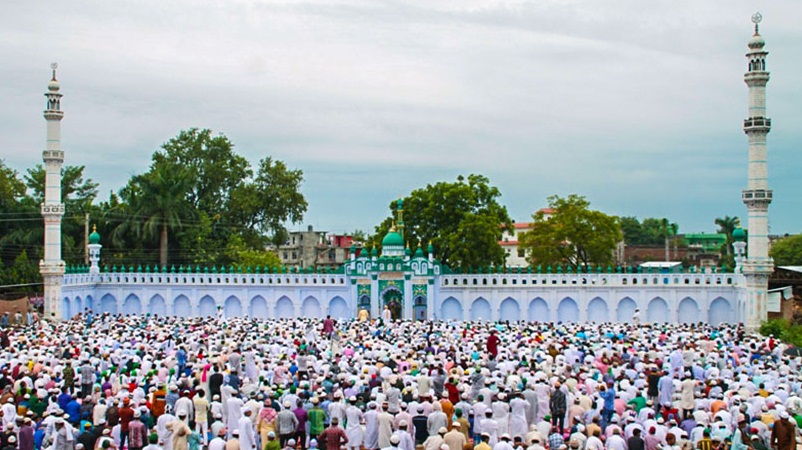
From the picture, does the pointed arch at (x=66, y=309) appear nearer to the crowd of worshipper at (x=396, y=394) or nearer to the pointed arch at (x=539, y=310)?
the crowd of worshipper at (x=396, y=394)

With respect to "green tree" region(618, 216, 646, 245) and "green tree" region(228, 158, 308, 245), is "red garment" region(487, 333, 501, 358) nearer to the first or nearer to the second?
"green tree" region(228, 158, 308, 245)

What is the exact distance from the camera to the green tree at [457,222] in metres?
43.2

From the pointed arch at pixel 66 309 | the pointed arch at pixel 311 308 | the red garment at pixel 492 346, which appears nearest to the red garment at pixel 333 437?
the red garment at pixel 492 346

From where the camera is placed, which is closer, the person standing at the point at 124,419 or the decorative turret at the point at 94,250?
the person standing at the point at 124,419

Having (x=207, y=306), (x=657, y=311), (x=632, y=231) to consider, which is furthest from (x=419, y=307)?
(x=632, y=231)

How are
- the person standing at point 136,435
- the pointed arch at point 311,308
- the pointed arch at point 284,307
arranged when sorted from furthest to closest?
1. the pointed arch at point 284,307
2. the pointed arch at point 311,308
3. the person standing at point 136,435

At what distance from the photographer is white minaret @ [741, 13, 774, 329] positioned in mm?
33469

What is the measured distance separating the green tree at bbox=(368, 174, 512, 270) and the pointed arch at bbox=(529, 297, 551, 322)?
192 inches

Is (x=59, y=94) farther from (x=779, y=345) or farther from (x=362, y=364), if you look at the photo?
(x=779, y=345)

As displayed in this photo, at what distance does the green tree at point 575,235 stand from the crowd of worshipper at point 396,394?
2357cm

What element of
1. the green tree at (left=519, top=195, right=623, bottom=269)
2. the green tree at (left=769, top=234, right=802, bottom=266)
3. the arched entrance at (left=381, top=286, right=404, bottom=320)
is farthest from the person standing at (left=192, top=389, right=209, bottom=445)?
the green tree at (left=769, top=234, right=802, bottom=266)

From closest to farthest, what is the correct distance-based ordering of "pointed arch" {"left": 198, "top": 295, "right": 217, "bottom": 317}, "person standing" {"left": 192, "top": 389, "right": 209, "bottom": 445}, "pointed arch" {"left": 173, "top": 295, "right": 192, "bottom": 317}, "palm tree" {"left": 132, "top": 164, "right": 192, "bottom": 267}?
"person standing" {"left": 192, "top": 389, "right": 209, "bottom": 445} < "pointed arch" {"left": 198, "top": 295, "right": 217, "bottom": 317} < "pointed arch" {"left": 173, "top": 295, "right": 192, "bottom": 317} < "palm tree" {"left": 132, "top": 164, "right": 192, "bottom": 267}

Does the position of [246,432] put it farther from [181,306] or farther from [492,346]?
[181,306]

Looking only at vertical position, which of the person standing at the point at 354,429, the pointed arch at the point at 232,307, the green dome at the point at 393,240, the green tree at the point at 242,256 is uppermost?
the green dome at the point at 393,240
